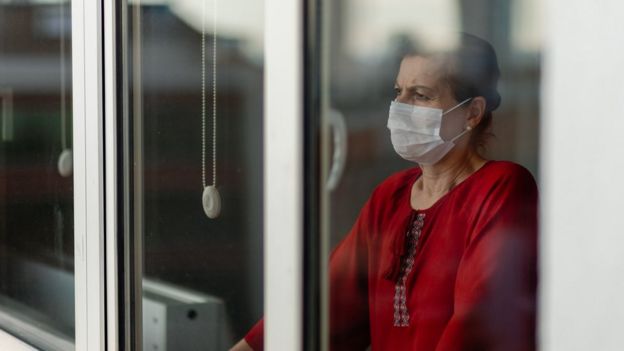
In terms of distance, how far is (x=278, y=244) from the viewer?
71.6 inches

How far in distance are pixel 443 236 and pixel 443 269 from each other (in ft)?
0.17

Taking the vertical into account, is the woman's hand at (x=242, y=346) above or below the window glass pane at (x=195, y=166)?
below

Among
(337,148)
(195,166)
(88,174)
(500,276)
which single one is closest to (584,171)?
(500,276)

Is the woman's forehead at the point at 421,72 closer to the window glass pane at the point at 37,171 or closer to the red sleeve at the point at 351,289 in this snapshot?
the red sleeve at the point at 351,289

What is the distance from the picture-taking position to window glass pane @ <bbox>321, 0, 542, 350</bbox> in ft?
4.62

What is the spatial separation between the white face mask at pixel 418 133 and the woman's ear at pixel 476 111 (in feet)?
0.14

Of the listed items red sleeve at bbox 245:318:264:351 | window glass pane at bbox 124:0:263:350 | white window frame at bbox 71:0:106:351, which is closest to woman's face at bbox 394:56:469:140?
window glass pane at bbox 124:0:263:350

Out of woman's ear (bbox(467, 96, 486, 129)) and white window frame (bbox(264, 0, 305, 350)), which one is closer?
woman's ear (bbox(467, 96, 486, 129))

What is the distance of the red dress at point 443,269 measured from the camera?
143 centimetres

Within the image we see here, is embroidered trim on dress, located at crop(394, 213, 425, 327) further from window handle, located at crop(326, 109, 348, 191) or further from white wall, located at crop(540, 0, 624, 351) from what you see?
white wall, located at crop(540, 0, 624, 351)

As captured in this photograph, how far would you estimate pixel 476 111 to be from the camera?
149 centimetres

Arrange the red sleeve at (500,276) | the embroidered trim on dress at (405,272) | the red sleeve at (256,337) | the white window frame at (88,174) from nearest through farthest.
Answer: the red sleeve at (500,276) < the embroidered trim on dress at (405,272) < the red sleeve at (256,337) < the white window frame at (88,174)

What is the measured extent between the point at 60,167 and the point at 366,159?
4.83 ft

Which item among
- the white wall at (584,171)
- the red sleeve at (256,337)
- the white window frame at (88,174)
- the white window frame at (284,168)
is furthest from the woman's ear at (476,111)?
the white window frame at (88,174)
